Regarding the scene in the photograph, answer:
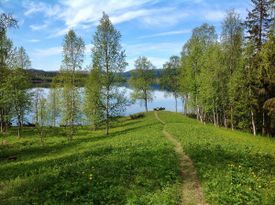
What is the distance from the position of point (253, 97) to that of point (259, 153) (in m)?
28.5

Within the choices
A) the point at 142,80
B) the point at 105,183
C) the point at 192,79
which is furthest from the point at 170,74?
the point at 105,183

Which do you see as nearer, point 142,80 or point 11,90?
point 11,90

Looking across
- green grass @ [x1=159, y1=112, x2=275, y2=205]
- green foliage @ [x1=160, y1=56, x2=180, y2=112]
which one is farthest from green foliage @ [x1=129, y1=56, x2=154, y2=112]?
green grass @ [x1=159, y1=112, x2=275, y2=205]

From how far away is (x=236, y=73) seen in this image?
175 feet

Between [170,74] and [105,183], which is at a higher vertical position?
[170,74]

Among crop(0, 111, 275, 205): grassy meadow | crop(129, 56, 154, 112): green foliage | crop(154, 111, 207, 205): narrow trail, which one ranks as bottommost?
→ crop(154, 111, 207, 205): narrow trail

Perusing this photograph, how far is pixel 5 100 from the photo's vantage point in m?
53.6

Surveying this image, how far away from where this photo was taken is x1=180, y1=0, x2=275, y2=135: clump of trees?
47.0m

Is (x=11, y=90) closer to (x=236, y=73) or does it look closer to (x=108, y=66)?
(x=108, y=66)

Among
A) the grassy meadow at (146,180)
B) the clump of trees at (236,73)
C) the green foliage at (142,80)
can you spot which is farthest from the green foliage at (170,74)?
the grassy meadow at (146,180)

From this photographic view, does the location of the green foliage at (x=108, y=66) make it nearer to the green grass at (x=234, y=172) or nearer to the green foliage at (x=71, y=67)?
the green foliage at (x=71, y=67)

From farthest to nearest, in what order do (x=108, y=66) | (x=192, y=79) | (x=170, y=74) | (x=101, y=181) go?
(x=170, y=74), (x=192, y=79), (x=108, y=66), (x=101, y=181)

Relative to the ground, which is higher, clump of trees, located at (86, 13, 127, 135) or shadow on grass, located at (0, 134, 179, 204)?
clump of trees, located at (86, 13, 127, 135)

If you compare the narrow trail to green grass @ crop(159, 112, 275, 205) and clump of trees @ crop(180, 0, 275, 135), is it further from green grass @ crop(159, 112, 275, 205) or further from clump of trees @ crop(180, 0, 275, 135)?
clump of trees @ crop(180, 0, 275, 135)
